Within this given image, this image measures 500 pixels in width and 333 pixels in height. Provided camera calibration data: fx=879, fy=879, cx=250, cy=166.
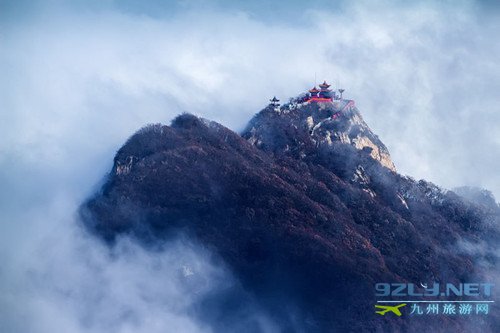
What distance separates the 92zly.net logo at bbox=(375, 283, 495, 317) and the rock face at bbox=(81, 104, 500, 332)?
1209mm

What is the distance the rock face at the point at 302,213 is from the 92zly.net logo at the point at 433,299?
1.21m

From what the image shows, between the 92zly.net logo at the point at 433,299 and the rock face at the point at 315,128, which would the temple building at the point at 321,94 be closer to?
the rock face at the point at 315,128

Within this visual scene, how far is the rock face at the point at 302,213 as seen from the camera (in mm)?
118125

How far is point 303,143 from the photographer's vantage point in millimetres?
147125

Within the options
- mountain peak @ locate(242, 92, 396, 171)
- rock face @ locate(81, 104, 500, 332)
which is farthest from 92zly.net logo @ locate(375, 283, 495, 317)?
mountain peak @ locate(242, 92, 396, 171)

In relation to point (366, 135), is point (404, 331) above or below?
below

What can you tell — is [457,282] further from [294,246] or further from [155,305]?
[155,305]

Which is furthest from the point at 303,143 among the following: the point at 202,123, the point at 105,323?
the point at 105,323

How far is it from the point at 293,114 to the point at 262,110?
5515 mm

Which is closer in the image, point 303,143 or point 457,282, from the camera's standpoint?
point 457,282

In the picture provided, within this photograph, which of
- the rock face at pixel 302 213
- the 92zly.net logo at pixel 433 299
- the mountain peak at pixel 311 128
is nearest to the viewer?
the 92zly.net logo at pixel 433 299

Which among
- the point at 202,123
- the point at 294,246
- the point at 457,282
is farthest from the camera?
the point at 202,123

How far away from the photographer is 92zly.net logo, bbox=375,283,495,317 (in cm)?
11712

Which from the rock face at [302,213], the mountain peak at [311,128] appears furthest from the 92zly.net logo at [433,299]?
the mountain peak at [311,128]
